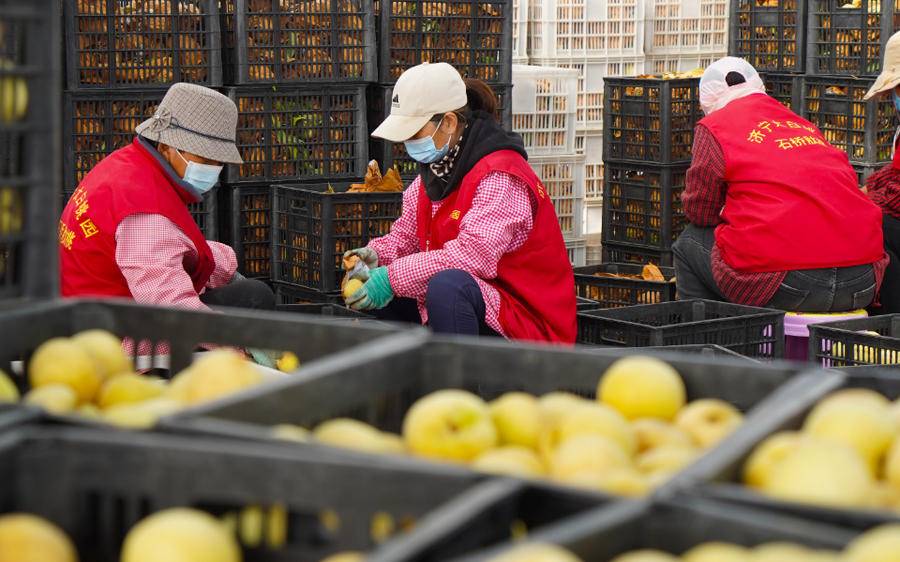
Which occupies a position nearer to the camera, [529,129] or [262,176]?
[262,176]

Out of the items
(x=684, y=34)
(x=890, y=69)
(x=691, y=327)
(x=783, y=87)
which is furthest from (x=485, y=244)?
(x=684, y=34)

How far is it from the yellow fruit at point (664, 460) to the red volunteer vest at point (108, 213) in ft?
7.75

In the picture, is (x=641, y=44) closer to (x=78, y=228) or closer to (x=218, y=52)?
(x=218, y=52)

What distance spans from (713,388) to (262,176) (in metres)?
3.71

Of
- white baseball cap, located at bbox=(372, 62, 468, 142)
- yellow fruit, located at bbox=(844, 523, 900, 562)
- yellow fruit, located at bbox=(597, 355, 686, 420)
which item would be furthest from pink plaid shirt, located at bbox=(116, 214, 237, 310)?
yellow fruit, located at bbox=(844, 523, 900, 562)

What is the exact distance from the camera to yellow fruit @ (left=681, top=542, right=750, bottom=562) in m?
1.16

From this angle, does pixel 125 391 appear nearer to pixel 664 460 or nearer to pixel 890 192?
pixel 664 460

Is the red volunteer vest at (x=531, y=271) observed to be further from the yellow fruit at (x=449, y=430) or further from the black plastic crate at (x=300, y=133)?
the yellow fruit at (x=449, y=430)

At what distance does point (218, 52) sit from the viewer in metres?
5.05

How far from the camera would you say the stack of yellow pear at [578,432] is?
143 centimetres

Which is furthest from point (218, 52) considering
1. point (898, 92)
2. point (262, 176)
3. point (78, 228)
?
point (898, 92)

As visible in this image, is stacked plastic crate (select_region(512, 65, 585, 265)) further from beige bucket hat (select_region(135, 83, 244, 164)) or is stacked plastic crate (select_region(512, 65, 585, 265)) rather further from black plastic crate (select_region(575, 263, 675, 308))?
beige bucket hat (select_region(135, 83, 244, 164))

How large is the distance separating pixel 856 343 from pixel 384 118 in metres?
2.30

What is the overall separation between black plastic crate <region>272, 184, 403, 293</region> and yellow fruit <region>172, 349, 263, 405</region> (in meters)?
3.06
